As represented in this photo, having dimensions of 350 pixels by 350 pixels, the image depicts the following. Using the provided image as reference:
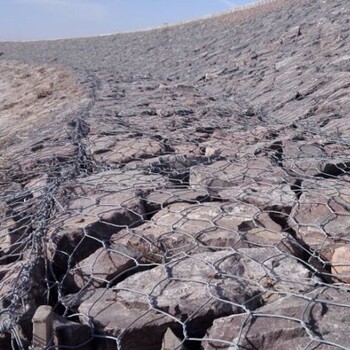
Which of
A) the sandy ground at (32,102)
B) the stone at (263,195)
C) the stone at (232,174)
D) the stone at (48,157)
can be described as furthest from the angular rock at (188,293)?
the sandy ground at (32,102)

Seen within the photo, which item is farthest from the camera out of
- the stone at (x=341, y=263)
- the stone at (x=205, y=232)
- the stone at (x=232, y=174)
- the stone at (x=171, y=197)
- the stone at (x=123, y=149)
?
the stone at (x=123, y=149)

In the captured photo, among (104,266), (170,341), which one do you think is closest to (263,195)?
(104,266)

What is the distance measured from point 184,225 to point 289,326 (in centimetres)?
80

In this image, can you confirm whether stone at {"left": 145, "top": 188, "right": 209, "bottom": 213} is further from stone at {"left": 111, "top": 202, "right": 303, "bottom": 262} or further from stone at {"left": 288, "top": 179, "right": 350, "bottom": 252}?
stone at {"left": 288, "top": 179, "right": 350, "bottom": 252}

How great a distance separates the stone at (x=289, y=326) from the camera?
1527 mm

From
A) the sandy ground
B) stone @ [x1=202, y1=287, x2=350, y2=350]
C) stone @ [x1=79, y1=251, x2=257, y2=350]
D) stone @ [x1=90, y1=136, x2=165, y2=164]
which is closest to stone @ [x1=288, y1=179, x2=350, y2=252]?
stone @ [x1=79, y1=251, x2=257, y2=350]

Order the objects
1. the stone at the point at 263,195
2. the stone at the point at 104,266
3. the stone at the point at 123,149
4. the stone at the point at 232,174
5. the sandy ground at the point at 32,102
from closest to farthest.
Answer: the stone at the point at 104,266 → the stone at the point at 263,195 → the stone at the point at 232,174 → the stone at the point at 123,149 → the sandy ground at the point at 32,102

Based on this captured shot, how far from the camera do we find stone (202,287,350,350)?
1.53 metres

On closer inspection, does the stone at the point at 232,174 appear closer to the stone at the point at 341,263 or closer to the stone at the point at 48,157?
the stone at the point at 341,263

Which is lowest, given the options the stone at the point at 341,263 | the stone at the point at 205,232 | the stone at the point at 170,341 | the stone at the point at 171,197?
the stone at the point at 170,341

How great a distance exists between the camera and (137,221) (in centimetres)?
242

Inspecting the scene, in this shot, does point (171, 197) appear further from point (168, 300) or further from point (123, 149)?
point (123, 149)

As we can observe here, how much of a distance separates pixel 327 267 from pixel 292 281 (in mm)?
227

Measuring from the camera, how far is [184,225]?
2299mm
